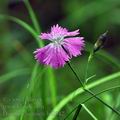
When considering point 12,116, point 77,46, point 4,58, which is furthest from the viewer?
point 4,58

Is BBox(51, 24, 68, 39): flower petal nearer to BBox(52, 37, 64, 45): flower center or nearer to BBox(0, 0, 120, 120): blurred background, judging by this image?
BBox(52, 37, 64, 45): flower center

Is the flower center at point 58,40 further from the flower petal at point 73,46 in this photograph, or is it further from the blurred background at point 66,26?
the blurred background at point 66,26

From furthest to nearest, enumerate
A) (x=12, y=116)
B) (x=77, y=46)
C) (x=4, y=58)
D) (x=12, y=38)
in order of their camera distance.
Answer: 1. (x=12, y=38)
2. (x=4, y=58)
3. (x=12, y=116)
4. (x=77, y=46)

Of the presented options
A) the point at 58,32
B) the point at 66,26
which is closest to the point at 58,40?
the point at 58,32

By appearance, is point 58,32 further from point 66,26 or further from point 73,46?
point 66,26

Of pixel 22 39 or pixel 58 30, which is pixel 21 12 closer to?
pixel 22 39

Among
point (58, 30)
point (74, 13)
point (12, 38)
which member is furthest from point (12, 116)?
point (74, 13)

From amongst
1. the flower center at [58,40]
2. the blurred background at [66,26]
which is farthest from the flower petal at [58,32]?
the blurred background at [66,26]

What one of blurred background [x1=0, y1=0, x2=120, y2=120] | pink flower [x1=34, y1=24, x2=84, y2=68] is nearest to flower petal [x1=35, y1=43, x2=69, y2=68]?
pink flower [x1=34, y1=24, x2=84, y2=68]
